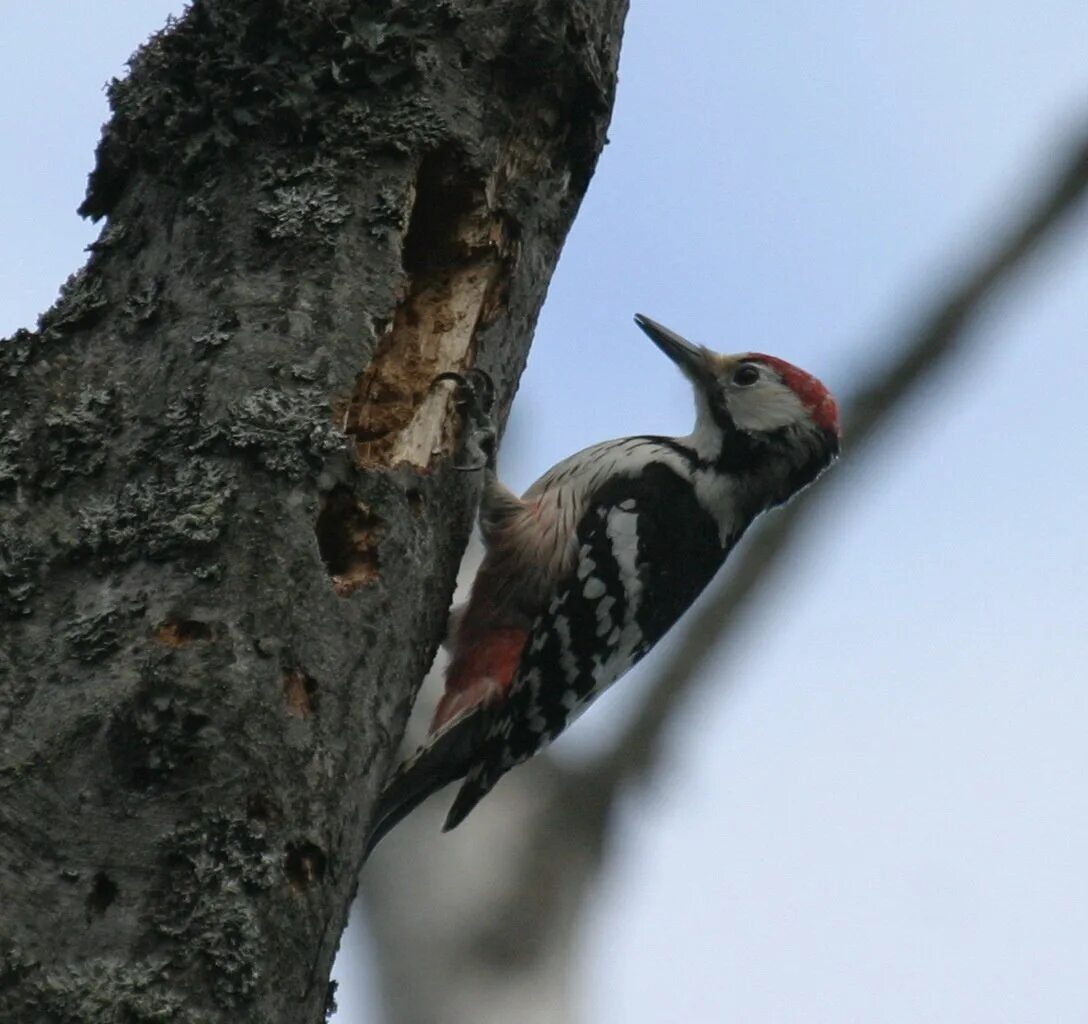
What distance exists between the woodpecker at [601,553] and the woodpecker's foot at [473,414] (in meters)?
0.96

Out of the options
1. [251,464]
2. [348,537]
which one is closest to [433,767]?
[348,537]

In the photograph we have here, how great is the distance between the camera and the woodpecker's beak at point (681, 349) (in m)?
4.97

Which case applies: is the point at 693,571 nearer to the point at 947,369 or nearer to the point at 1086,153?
the point at 947,369

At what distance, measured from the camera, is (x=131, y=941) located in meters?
1.92

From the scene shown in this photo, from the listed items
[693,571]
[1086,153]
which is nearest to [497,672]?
[693,571]

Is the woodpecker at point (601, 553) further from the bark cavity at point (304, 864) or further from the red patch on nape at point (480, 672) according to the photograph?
the bark cavity at point (304, 864)

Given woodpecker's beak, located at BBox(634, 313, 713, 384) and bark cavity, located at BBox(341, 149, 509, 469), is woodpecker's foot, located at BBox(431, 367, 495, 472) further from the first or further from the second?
woodpecker's beak, located at BBox(634, 313, 713, 384)

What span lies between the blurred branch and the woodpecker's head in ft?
0.58

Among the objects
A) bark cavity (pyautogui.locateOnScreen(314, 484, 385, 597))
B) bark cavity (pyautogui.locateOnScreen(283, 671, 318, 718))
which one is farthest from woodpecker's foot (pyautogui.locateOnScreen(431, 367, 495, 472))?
bark cavity (pyautogui.locateOnScreen(283, 671, 318, 718))

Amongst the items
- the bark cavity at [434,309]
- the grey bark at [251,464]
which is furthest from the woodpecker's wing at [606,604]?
the bark cavity at [434,309]

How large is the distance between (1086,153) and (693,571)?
198cm

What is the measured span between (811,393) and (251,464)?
2.77m

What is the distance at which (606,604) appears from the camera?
4297 millimetres

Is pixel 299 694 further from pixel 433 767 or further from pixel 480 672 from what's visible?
pixel 480 672
